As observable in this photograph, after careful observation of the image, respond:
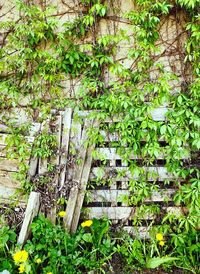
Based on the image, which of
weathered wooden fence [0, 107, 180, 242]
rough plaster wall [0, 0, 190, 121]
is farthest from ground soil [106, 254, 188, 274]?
rough plaster wall [0, 0, 190, 121]

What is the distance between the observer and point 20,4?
9.53ft

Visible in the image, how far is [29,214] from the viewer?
2.74 meters

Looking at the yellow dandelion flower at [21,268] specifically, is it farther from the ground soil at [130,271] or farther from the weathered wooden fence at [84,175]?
the ground soil at [130,271]

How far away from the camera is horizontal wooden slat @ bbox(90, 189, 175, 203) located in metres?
3.02

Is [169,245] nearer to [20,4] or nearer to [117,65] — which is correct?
[117,65]

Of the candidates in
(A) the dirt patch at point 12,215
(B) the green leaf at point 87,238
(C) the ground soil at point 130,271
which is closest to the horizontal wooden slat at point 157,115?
(B) the green leaf at point 87,238

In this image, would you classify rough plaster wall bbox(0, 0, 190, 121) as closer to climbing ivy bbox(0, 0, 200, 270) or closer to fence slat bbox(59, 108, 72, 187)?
climbing ivy bbox(0, 0, 200, 270)

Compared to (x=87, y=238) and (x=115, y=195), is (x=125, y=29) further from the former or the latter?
(x=87, y=238)

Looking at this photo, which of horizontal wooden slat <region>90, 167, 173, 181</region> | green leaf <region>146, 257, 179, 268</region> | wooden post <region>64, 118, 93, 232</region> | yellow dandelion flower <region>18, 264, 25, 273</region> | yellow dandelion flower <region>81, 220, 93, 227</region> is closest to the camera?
yellow dandelion flower <region>18, 264, 25, 273</region>

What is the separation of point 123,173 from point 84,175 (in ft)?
1.25

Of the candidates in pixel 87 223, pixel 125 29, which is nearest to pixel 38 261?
pixel 87 223

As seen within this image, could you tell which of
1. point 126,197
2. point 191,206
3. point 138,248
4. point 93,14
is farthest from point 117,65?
point 138,248

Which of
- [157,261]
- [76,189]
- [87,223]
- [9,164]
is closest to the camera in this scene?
[157,261]

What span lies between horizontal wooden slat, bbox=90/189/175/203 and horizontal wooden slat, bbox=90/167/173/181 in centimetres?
13
